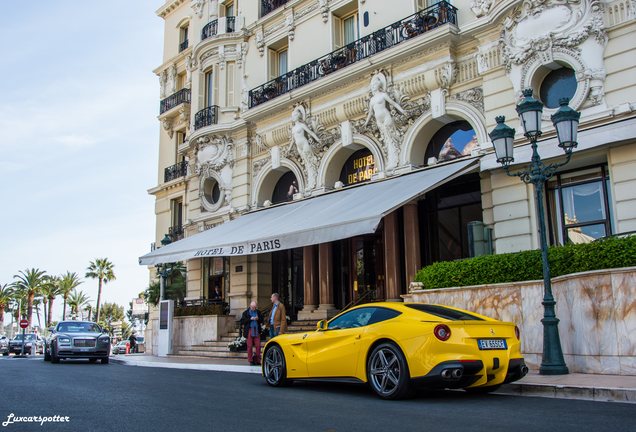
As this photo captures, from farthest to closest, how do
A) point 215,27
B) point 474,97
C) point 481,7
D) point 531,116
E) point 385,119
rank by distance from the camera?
point 215,27, point 385,119, point 474,97, point 481,7, point 531,116

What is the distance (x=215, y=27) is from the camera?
81.1 feet

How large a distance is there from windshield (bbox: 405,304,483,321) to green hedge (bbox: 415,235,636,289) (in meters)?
3.07

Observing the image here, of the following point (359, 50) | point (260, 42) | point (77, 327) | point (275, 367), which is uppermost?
point (260, 42)

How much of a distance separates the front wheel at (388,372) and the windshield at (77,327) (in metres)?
14.6

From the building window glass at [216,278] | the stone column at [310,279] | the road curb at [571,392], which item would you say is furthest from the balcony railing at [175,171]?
the road curb at [571,392]

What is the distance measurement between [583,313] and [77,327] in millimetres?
16039

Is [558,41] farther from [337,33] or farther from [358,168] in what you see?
[337,33]

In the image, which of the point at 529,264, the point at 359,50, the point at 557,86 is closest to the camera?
the point at 529,264

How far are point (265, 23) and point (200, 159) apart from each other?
5716 millimetres

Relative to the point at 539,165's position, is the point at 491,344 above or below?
below

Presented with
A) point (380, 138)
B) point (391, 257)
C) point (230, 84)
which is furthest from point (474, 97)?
point (230, 84)

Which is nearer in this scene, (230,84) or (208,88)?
(230,84)

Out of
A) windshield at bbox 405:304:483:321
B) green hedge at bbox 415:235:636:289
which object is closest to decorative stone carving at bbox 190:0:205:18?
green hedge at bbox 415:235:636:289

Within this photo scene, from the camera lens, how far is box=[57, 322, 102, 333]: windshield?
65.9 feet
